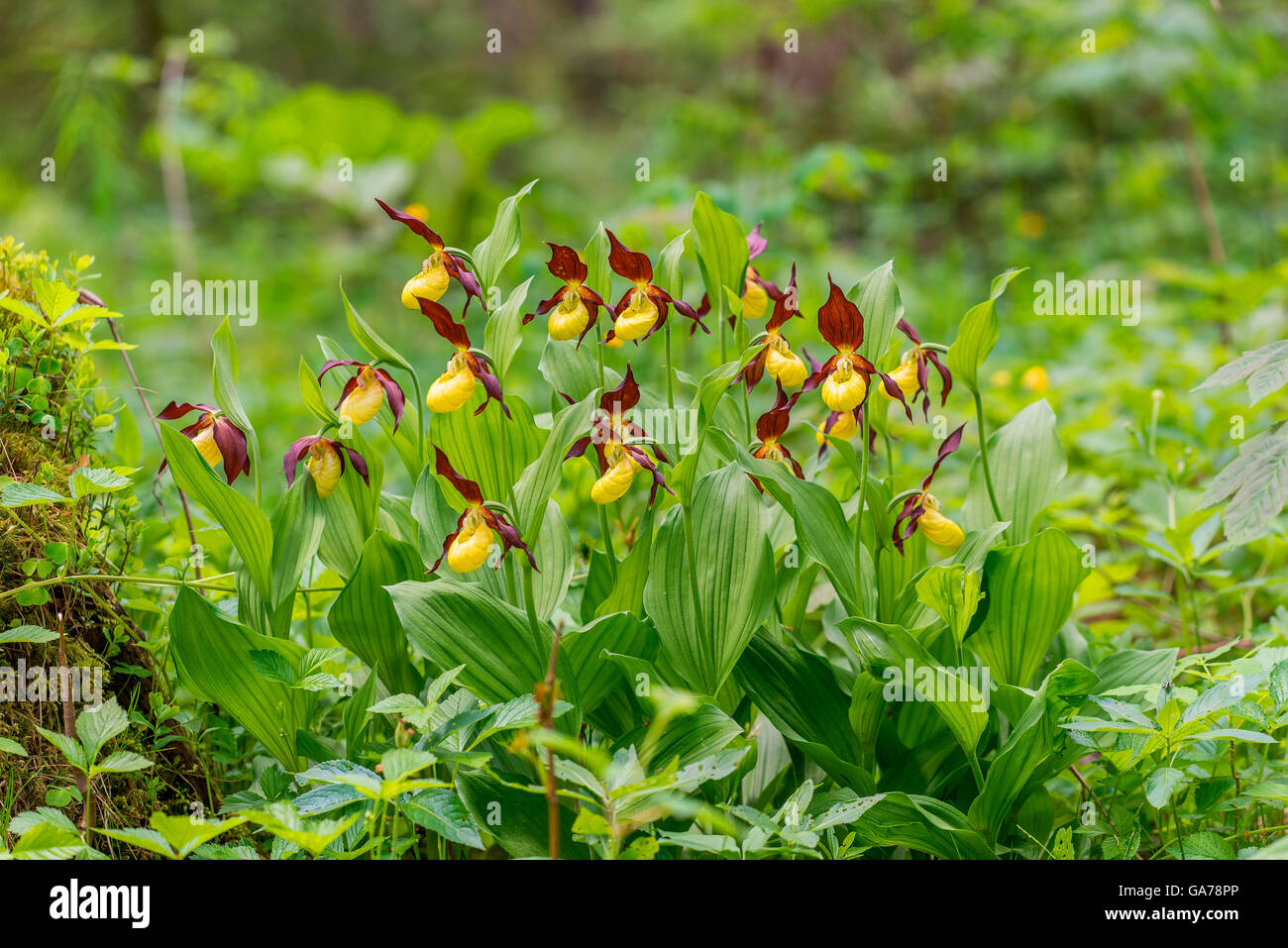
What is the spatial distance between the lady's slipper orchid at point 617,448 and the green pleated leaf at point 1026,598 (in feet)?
1.62

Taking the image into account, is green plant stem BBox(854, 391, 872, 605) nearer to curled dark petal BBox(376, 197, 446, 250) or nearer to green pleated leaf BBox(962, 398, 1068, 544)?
green pleated leaf BBox(962, 398, 1068, 544)

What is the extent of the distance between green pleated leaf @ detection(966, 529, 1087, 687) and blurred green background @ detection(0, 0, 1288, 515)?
1006mm

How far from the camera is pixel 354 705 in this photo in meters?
1.24

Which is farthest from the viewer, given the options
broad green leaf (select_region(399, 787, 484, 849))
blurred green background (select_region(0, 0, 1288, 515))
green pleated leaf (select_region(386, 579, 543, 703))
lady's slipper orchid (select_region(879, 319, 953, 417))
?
blurred green background (select_region(0, 0, 1288, 515))

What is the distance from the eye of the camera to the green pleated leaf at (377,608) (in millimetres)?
1229

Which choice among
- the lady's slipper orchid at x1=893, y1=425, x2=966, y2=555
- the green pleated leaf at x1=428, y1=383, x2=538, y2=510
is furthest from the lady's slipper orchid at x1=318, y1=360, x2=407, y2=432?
the lady's slipper orchid at x1=893, y1=425, x2=966, y2=555

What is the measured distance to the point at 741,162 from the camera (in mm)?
4973

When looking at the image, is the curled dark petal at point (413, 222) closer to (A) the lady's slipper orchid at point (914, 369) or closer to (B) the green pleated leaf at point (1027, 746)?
(A) the lady's slipper orchid at point (914, 369)

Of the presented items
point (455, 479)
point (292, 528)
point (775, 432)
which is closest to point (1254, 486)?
point (775, 432)

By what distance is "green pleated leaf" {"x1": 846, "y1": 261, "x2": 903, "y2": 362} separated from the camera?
4.00 ft

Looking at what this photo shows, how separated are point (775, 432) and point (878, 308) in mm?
226

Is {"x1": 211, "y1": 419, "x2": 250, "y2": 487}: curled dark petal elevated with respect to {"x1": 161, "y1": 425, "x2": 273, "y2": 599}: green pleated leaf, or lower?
elevated

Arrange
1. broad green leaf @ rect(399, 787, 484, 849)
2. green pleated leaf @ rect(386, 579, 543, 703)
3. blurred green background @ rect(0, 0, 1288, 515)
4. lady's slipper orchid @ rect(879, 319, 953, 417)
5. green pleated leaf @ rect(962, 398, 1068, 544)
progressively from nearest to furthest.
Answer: broad green leaf @ rect(399, 787, 484, 849)
green pleated leaf @ rect(386, 579, 543, 703)
lady's slipper orchid @ rect(879, 319, 953, 417)
green pleated leaf @ rect(962, 398, 1068, 544)
blurred green background @ rect(0, 0, 1288, 515)
